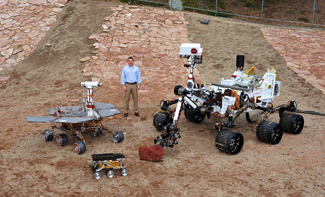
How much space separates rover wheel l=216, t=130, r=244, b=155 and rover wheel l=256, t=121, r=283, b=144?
0.76 meters

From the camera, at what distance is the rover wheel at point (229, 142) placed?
294 inches

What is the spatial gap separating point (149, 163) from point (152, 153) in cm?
23

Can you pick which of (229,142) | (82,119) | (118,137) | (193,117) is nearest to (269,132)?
(229,142)

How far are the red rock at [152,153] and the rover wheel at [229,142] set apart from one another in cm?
142

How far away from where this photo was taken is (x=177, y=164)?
7195 millimetres

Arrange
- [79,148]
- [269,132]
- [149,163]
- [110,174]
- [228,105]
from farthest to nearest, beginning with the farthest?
[228,105] < [269,132] < [79,148] < [149,163] < [110,174]

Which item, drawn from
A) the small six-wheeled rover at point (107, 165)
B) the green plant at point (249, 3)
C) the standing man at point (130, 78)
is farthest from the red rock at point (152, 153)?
the green plant at point (249, 3)

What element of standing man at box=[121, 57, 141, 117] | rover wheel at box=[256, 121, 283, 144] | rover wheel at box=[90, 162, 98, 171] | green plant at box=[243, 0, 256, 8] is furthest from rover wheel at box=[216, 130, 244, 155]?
green plant at box=[243, 0, 256, 8]

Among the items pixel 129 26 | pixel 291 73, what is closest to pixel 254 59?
pixel 291 73

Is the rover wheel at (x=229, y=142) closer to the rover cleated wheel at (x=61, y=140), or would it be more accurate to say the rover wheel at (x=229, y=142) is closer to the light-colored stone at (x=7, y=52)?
the rover cleated wheel at (x=61, y=140)

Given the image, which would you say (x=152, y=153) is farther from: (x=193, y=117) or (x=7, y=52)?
(x=7, y=52)

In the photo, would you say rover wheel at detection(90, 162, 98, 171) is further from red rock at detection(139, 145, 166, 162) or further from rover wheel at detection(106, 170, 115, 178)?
red rock at detection(139, 145, 166, 162)

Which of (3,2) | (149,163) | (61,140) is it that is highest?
(3,2)

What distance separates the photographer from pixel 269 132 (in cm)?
805
